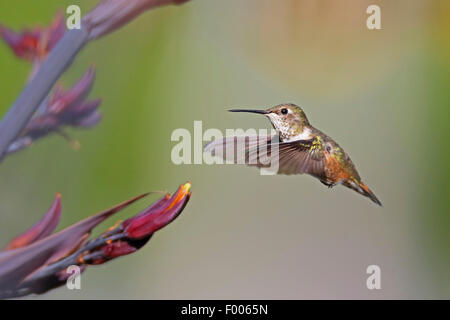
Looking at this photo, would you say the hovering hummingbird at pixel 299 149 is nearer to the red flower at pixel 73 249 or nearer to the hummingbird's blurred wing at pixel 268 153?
the hummingbird's blurred wing at pixel 268 153

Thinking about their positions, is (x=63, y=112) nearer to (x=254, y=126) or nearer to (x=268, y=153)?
(x=268, y=153)

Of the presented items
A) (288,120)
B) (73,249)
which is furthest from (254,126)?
(73,249)

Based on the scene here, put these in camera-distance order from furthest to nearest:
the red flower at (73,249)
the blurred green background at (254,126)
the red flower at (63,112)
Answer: the blurred green background at (254,126) < the red flower at (63,112) < the red flower at (73,249)

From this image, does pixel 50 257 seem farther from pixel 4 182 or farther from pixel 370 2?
pixel 370 2

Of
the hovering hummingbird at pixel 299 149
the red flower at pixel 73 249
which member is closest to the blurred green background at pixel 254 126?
the hovering hummingbird at pixel 299 149

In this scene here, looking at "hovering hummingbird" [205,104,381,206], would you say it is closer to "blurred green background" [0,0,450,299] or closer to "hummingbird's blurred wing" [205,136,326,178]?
"hummingbird's blurred wing" [205,136,326,178]

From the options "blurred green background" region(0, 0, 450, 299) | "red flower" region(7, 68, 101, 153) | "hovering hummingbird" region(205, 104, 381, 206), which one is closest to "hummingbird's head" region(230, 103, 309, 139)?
"hovering hummingbird" region(205, 104, 381, 206)
